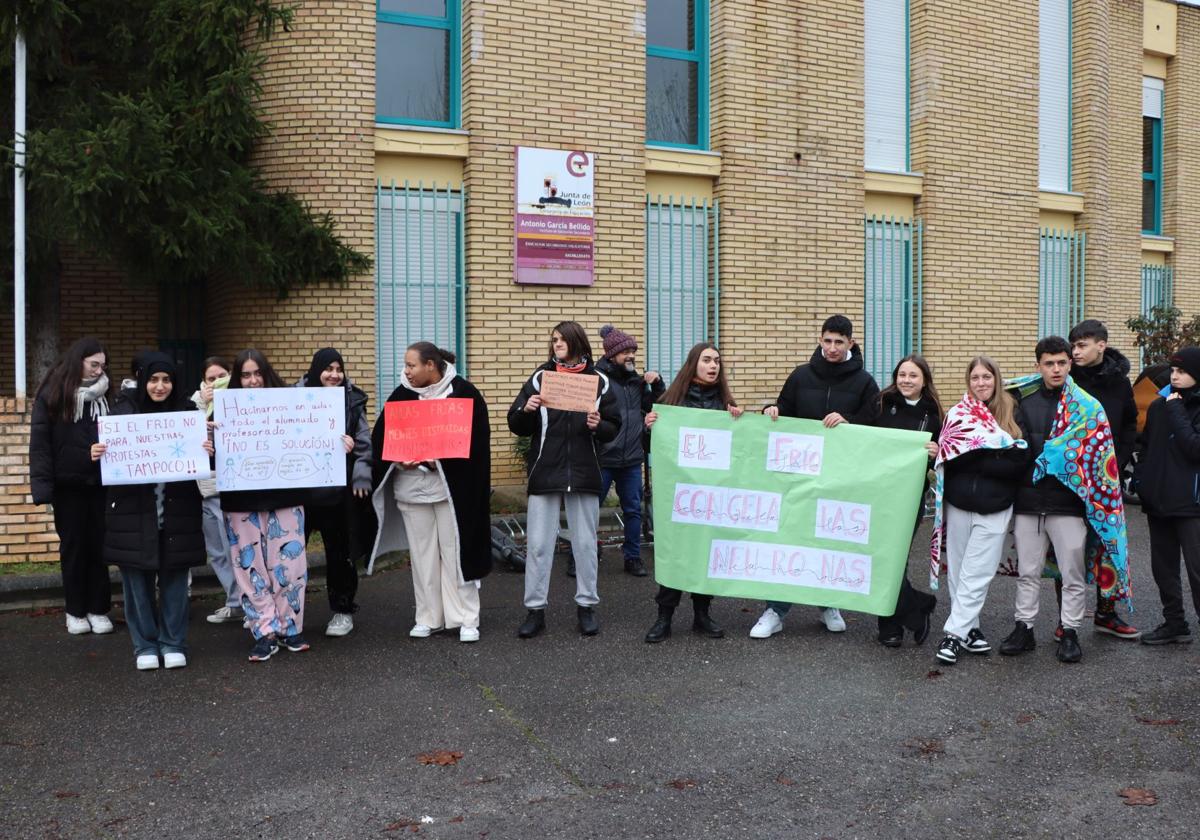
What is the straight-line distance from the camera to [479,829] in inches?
162

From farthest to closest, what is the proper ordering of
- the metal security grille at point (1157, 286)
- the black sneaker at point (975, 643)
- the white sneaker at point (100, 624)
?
the metal security grille at point (1157, 286) < the white sneaker at point (100, 624) < the black sneaker at point (975, 643)

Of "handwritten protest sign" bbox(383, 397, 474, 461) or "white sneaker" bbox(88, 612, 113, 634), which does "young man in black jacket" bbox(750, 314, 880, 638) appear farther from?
"white sneaker" bbox(88, 612, 113, 634)

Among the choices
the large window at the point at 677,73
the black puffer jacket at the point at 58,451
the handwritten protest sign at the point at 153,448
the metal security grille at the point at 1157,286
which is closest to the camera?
the handwritten protest sign at the point at 153,448

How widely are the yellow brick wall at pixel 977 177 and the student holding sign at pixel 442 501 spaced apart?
9.62m

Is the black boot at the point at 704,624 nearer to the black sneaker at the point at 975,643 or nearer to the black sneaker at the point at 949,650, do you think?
the black sneaker at the point at 949,650

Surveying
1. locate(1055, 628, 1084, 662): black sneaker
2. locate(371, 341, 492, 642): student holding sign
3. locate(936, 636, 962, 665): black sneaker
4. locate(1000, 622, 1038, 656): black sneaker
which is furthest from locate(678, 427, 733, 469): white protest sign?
locate(1055, 628, 1084, 662): black sneaker

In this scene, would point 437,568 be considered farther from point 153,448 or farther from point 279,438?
point 153,448

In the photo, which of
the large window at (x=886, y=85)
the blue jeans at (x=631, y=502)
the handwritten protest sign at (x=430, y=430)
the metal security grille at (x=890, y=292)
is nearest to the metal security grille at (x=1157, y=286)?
the metal security grille at (x=890, y=292)

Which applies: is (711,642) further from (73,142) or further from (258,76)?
(258,76)

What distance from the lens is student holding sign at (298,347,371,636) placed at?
22.6ft

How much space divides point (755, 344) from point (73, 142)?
7760 millimetres

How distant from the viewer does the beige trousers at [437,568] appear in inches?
270

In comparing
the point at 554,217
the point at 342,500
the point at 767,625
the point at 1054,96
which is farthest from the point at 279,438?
the point at 1054,96

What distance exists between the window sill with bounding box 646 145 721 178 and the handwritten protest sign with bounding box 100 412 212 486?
315 inches
